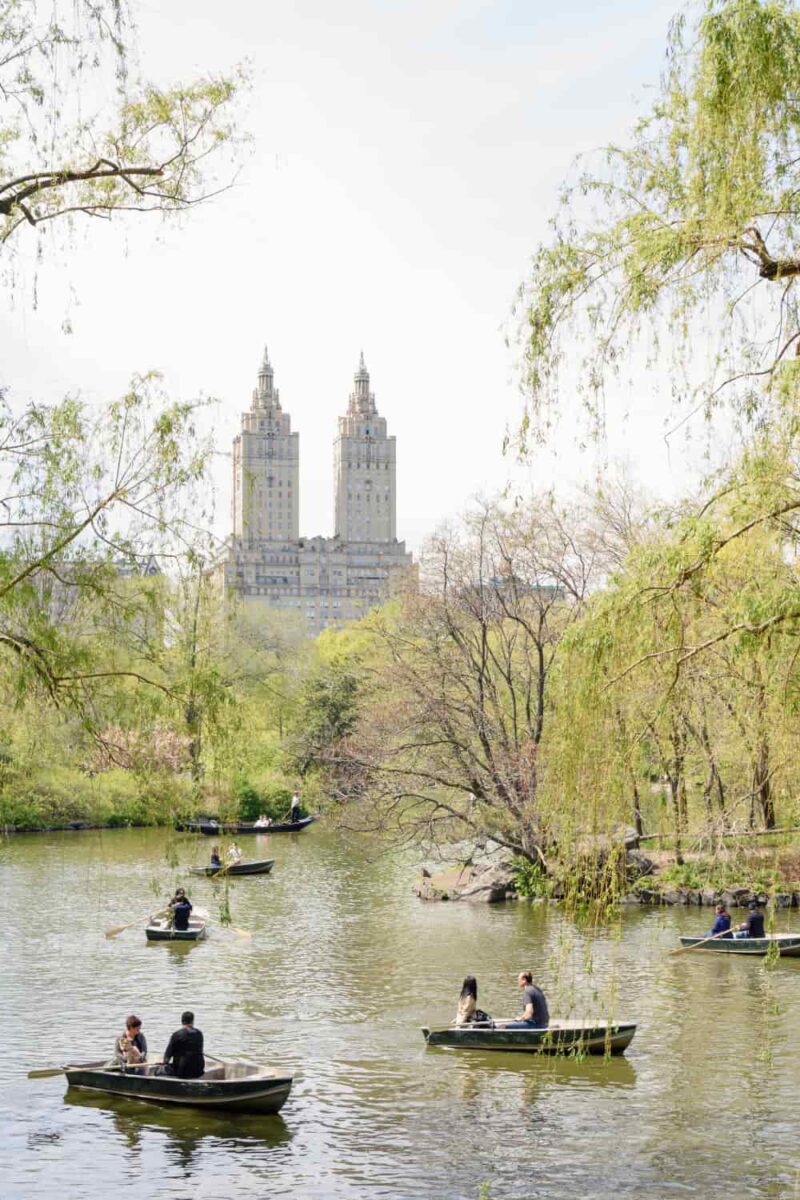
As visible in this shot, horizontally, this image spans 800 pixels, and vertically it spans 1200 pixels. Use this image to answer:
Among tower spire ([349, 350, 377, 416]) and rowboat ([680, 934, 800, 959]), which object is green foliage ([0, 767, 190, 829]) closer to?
rowboat ([680, 934, 800, 959])

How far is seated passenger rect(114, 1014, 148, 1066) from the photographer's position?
15.5 meters

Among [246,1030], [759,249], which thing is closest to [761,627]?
[759,249]

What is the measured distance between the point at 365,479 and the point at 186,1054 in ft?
544

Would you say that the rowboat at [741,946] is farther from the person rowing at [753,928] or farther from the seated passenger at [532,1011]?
the seated passenger at [532,1011]

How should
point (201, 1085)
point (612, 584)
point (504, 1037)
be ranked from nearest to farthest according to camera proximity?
point (612, 584) → point (201, 1085) → point (504, 1037)

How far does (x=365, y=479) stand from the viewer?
17950 cm

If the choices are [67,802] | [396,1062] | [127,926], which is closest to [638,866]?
[127,926]

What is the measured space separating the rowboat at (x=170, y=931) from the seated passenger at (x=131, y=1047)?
9018 mm

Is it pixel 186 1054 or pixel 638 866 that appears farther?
pixel 638 866

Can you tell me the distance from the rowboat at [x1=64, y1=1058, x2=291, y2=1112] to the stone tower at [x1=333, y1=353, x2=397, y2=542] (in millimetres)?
162179

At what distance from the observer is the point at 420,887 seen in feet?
101

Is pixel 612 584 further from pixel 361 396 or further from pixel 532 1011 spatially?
pixel 361 396

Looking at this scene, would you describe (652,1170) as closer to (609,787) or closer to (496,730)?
(609,787)

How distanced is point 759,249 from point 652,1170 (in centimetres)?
903
